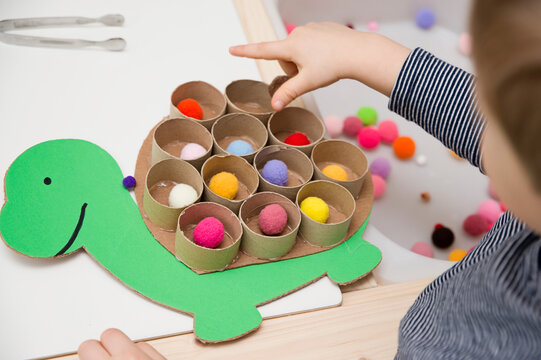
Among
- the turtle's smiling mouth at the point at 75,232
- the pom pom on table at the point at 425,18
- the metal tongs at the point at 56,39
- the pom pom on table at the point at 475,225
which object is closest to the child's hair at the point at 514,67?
the turtle's smiling mouth at the point at 75,232

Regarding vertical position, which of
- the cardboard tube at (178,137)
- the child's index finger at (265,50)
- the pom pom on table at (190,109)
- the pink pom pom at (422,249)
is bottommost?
→ the pink pom pom at (422,249)

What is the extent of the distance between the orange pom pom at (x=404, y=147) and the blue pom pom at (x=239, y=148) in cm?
44

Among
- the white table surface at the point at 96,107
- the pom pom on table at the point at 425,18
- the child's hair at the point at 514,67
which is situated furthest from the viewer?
the pom pom on table at the point at 425,18

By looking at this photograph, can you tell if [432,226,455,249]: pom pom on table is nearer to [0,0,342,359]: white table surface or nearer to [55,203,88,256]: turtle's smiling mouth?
[0,0,342,359]: white table surface

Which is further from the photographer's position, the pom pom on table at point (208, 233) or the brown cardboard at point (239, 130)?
the brown cardboard at point (239, 130)

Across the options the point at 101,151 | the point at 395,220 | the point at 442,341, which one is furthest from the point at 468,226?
the point at 101,151

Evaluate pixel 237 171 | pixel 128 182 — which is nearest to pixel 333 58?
pixel 237 171

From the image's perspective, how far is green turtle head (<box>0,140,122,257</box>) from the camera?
53 cm

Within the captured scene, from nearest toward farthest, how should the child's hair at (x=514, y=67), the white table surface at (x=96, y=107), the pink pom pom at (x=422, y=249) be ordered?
the child's hair at (x=514, y=67)
the white table surface at (x=96, y=107)
the pink pom pom at (x=422, y=249)

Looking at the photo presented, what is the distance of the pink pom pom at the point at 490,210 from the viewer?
3.06ft

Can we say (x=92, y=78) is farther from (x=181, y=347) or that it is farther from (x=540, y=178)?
(x=540, y=178)

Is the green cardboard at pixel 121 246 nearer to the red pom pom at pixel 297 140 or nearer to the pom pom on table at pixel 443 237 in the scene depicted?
the red pom pom at pixel 297 140

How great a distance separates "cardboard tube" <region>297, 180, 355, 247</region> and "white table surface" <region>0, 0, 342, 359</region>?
50mm

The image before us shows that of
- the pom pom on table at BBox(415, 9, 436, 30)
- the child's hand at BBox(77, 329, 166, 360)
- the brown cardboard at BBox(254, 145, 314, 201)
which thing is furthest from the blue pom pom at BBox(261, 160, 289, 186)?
the pom pom on table at BBox(415, 9, 436, 30)
